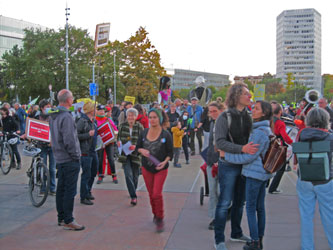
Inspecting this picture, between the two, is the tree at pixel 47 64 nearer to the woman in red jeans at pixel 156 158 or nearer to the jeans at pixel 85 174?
the jeans at pixel 85 174

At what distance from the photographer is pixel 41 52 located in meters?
44.4

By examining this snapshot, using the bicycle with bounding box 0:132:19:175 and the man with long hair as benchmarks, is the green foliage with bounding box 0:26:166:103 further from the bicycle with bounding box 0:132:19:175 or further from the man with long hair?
the man with long hair

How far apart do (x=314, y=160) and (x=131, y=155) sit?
335cm

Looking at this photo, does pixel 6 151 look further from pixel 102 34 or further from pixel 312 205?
pixel 312 205

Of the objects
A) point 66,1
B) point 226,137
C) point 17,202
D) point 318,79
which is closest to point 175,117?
point 17,202

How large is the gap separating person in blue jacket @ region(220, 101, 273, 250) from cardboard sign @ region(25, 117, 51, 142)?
12.4 ft

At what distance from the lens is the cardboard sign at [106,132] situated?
24.1ft

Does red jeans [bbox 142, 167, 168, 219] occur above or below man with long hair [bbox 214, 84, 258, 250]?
below

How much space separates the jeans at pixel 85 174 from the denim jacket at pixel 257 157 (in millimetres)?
3138

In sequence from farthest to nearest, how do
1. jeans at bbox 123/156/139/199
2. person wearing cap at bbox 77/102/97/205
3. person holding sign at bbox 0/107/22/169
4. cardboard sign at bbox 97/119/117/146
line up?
person holding sign at bbox 0/107/22/169 → cardboard sign at bbox 97/119/117/146 → jeans at bbox 123/156/139/199 → person wearing cap at bbox 77/102/97/205

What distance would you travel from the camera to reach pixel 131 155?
6637 millimetres

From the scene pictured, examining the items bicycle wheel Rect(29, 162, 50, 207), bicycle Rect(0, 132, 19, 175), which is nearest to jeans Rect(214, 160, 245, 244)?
bicycle wheel Rect(29, 162, 50, 207)

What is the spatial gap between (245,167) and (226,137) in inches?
15.6

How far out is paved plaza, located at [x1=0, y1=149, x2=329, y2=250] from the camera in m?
4.80
